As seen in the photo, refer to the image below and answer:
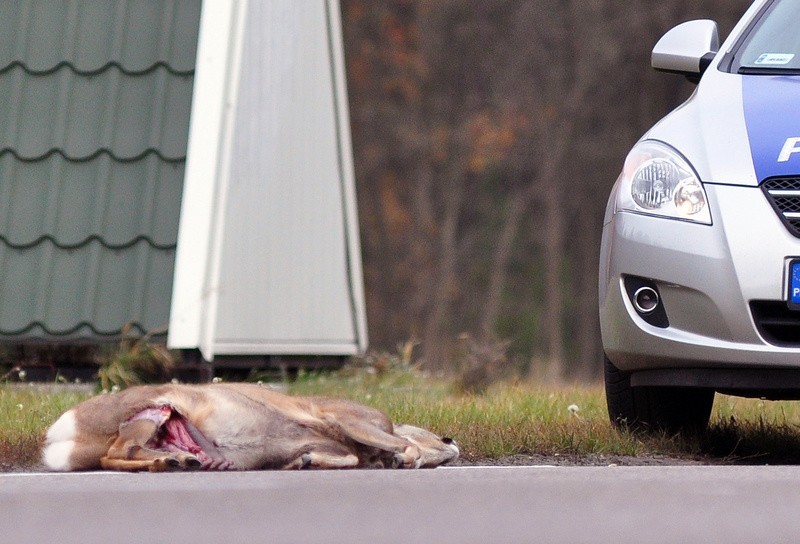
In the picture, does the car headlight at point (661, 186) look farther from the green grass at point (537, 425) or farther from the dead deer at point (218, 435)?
the dead deer at point (218, 435)

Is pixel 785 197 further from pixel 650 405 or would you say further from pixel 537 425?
pixel 537 425

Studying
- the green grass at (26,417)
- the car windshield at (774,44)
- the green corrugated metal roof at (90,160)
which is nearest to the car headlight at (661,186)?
the car windshield at (774,44)

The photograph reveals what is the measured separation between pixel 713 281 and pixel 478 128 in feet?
74.7

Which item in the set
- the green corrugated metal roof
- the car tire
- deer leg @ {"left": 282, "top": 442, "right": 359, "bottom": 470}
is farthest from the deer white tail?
the green corrugated metal roof

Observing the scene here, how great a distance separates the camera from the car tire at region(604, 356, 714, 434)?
6.41 meters

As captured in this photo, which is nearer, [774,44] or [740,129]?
[740,129]

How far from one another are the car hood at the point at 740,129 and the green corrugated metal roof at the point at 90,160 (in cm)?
333

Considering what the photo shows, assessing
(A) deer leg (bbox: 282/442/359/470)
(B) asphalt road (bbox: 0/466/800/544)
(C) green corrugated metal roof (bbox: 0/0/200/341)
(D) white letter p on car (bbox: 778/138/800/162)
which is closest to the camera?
(B) asphalt road (bbox: 0/466/800/544)

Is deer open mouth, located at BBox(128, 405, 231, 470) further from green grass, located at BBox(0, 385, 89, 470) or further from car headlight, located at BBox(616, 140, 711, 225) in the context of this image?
car headlight, located at BBox(616, 140, 711, 225)

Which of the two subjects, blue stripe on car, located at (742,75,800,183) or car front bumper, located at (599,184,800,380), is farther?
blue stripe on car, located at (742,75,800,183)

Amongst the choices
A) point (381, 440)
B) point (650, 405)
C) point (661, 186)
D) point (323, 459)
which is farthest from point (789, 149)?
point (323, 459)

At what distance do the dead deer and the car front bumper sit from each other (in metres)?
0.93

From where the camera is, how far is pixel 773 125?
6.00 meters

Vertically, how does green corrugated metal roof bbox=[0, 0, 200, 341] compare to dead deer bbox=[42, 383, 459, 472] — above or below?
above
